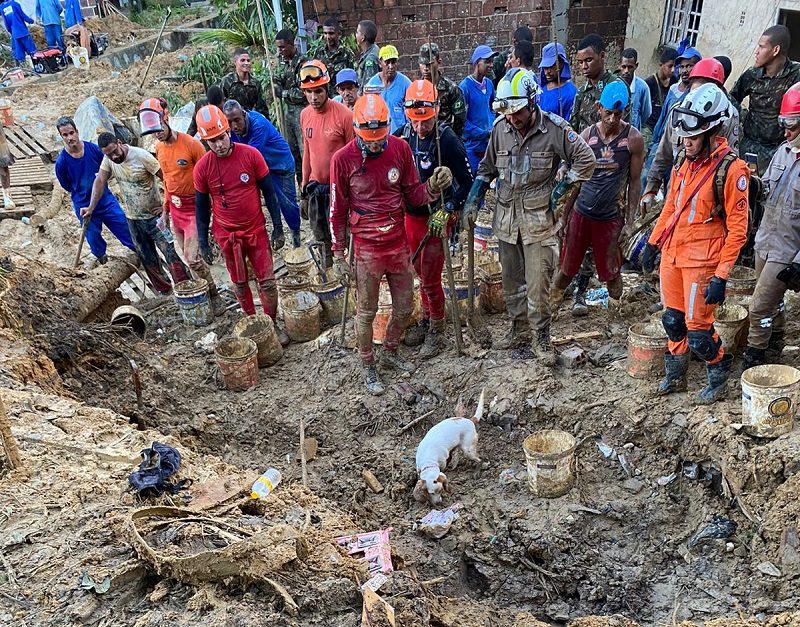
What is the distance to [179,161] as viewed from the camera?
23.9ft

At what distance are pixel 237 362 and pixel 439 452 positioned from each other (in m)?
2.39

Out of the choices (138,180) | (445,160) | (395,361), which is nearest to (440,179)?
(445,160)

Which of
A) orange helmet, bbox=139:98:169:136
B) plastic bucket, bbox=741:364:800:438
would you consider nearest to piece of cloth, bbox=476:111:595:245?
plastic bucket, bbox=741:364:800:438

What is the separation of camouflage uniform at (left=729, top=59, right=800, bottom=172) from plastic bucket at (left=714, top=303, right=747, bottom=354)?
6.30 ft

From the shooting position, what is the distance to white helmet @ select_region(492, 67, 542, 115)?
5223 millimetres

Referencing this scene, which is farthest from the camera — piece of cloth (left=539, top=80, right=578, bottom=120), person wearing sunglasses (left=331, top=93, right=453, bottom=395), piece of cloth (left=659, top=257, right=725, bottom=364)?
piece of cloth (left=539, top=80, right=578, bottom=120)

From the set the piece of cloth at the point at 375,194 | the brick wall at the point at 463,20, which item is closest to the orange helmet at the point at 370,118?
the piece of cloth at the point at 375,194

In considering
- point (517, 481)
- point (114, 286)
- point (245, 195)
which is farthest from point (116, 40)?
point (517, 481)

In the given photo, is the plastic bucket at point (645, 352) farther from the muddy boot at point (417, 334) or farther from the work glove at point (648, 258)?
the muddy boot at point (417, 334)

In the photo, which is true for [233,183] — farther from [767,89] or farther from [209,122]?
[767,89]

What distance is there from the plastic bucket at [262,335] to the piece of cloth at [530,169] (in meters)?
2.59

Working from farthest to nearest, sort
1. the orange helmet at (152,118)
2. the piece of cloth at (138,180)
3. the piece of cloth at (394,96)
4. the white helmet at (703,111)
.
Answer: the piece of cloth at (394,96), the piece of cloth at (138,180), the orange helmet at (152,118), the white helmet at (703,111)

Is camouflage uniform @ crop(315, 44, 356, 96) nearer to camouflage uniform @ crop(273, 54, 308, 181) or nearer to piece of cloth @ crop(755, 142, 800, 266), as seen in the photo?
camouflage uniform @ crop(273, 54, 308, 181)

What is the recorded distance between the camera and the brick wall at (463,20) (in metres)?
12.0
